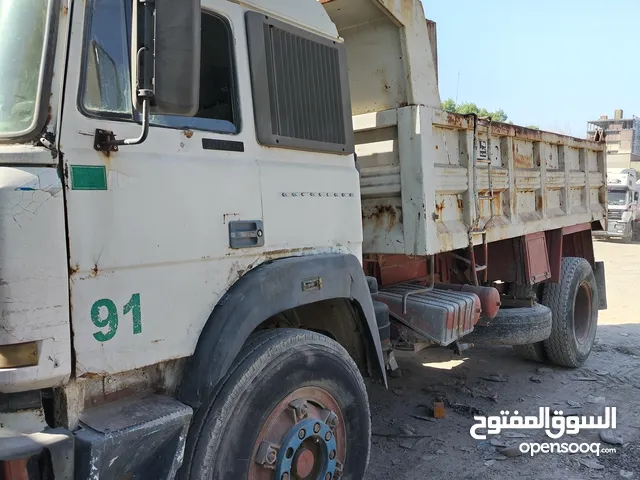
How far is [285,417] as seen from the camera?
2477 millimetres

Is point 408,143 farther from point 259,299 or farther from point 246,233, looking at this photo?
point 259,299

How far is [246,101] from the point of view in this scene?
8.00ft

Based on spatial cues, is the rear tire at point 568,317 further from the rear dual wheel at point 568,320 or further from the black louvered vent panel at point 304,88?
the black louvered vent panel at point 304,88

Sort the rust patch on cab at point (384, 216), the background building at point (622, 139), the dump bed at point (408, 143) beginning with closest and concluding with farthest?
1. the dump bed at point (408, 143)
2. the rust patch on cab at point (384, 216)
3. the background building at point (622, 139)

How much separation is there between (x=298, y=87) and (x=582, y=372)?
4319 mm

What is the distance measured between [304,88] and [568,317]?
388cm

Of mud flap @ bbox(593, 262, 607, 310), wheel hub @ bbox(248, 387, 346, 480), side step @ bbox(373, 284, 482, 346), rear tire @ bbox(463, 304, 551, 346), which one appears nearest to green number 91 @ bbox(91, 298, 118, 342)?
wheel hub @ bbox(248, 387, 346, 480)

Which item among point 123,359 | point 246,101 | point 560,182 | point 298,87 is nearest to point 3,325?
point 123,359

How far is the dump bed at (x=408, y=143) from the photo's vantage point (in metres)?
3.61

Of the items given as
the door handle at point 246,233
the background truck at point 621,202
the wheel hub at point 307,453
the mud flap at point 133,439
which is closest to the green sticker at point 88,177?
the door handle at point 246,233

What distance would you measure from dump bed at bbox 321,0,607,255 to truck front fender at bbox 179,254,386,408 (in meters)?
0.90

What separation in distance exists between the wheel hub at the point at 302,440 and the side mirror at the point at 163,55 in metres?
1.26

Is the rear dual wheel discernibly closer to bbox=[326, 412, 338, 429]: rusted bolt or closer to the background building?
bbox=[326, 412, 338, 429]: rusted bolt

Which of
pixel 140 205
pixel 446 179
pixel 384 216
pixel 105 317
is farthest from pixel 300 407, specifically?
pixel 446 179
